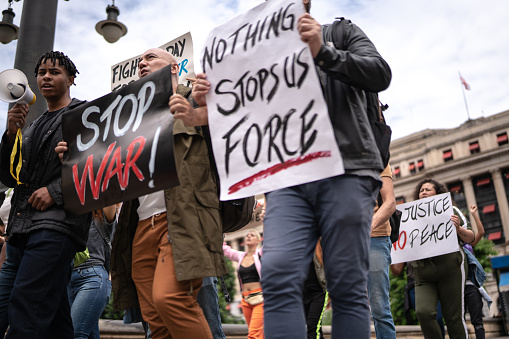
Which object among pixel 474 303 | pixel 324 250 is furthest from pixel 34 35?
pixel 474 303

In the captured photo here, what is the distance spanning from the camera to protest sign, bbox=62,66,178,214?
2.70 metres

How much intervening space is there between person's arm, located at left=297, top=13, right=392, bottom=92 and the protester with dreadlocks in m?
1.63

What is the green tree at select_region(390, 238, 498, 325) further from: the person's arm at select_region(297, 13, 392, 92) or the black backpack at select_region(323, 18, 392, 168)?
the person's arm at select_region(297, 13, 392, 92)

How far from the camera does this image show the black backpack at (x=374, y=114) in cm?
254

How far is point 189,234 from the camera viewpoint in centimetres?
269

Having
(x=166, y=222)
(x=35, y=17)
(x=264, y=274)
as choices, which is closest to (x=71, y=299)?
(x=166, y=222)

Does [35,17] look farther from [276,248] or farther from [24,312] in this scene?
[276,248]

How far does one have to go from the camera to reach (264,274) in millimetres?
2176

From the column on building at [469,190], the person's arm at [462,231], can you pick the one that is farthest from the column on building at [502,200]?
the person's arm at [462,231]

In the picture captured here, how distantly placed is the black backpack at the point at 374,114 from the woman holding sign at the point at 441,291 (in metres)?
2.75

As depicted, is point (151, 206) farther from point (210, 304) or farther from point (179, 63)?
point (179, 63)

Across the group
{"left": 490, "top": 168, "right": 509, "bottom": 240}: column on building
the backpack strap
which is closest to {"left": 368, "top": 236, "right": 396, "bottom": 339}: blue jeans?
the backpack strap

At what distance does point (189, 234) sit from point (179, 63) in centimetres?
311

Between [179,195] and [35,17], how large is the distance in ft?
12.0
